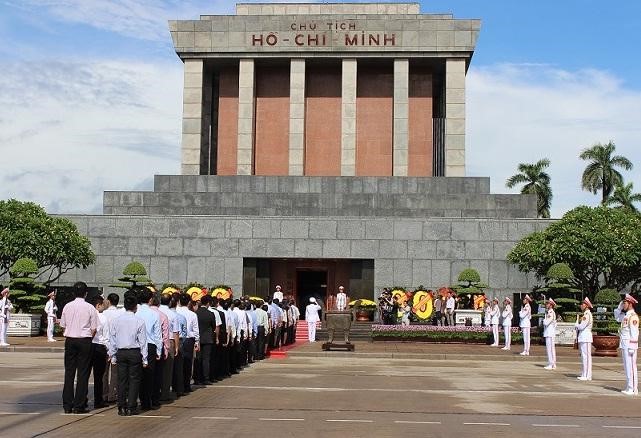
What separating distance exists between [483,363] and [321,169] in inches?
1036

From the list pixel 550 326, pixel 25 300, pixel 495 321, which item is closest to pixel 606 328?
pixel 495 321

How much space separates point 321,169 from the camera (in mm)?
51375

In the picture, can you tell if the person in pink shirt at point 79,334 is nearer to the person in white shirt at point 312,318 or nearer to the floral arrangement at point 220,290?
the person in white shirt at point 312,318

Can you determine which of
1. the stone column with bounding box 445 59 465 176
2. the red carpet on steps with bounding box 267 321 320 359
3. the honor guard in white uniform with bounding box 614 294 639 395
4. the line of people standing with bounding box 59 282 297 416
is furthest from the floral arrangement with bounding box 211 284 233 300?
the honor guard in white uniform with bounding box 614 294 639 395

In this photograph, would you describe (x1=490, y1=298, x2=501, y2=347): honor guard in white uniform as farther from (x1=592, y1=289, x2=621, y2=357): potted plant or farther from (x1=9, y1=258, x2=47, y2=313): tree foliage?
(x1=9, y1=258, x2=47, y2=313): tree foliage

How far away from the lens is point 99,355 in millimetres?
15016

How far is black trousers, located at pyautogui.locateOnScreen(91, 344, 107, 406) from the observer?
14961 mm

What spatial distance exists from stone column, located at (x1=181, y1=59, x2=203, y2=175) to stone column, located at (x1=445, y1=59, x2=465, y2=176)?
1451cm

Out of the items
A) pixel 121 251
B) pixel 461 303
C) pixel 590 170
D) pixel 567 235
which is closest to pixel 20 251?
pixel 121 251

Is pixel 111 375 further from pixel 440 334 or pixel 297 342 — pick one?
pixel 440 334

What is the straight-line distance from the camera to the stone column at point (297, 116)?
164 ft

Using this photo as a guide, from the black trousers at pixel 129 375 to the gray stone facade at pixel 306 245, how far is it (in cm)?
2830

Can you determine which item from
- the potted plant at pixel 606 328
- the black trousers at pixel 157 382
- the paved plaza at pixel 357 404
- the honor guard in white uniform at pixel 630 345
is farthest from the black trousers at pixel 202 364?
the potted plant at pixel 606 328

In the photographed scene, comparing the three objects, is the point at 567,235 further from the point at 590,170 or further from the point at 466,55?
the point at 590,170
